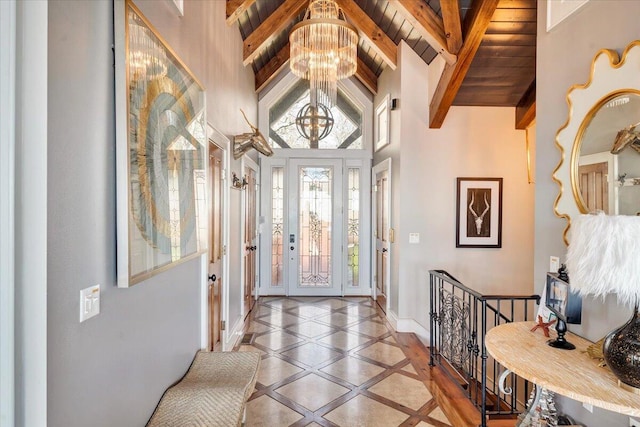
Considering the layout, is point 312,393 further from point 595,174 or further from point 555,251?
point 595,174

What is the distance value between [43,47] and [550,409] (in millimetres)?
2518

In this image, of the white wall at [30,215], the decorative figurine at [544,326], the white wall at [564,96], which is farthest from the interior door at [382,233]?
the white wall at [30,215]

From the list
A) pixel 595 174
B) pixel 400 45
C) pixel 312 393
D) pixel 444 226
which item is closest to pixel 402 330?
pixel 444 226

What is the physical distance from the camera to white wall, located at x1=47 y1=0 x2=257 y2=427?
106cm

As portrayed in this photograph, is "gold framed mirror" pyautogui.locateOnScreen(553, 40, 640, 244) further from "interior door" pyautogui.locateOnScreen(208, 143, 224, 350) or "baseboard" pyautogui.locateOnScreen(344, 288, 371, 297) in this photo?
"baseboard" pyautogui.locateOnScreen(344, 288, 371, 297)

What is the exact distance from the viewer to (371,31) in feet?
14.3

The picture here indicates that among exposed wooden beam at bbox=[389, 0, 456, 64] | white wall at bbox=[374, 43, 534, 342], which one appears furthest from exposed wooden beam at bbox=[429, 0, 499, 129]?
white wall at bbox=[374, 43, 534, 342]

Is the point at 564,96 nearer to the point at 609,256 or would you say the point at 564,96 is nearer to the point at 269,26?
the point at 609,256

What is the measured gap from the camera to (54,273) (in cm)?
105

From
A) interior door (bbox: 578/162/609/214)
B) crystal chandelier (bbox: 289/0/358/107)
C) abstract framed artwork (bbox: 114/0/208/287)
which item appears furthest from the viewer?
crystal chandelier (bbox: 289/0/358/107)

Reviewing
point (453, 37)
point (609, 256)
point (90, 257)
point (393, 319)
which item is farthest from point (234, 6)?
point (393, 319)

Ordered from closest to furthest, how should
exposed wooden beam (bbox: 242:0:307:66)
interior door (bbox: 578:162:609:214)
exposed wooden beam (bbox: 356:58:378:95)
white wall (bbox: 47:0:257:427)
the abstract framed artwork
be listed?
white wall (bbox: 47:0:257:427) < the abstract framed artwork < interior door (bbox: 578:162:609:214) < exposed wooden beam (bbox: 242:0:307:66) < exposed wooden beam (bbox: 356:58:378:95)

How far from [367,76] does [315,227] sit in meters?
2.63

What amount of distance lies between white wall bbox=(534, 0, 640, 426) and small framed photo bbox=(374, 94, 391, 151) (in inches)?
102
